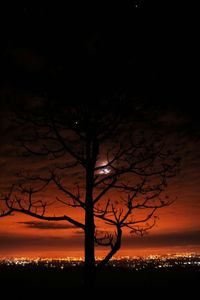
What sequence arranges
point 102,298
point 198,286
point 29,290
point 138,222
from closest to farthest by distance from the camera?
point 138,222 < point 102,298 < point 29,290 < point 198,286

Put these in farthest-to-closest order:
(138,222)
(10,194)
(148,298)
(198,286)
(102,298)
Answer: (198,286)
(148,298)
(102,298)
(138,222)
(10,194)

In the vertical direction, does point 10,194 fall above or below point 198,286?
above

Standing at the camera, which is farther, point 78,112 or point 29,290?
point 29,290

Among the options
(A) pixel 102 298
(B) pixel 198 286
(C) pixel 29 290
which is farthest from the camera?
(B) pixel 198 286

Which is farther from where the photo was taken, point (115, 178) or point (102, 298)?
point (102, 298)

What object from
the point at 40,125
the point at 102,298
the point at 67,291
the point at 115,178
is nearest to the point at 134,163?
the point at 115,178

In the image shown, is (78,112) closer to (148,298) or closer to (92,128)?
(92,128)

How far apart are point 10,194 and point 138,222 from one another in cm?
337

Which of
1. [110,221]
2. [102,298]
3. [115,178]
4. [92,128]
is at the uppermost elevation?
[92,128]

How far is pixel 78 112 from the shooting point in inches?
477

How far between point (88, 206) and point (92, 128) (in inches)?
79.3

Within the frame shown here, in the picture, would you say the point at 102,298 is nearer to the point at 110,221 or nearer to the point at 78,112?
the point at 110,221

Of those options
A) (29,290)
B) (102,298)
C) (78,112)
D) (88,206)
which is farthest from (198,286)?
(78,112)

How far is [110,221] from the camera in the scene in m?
11.7
